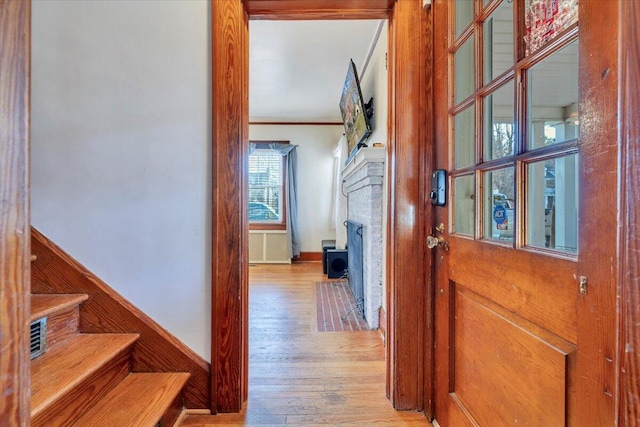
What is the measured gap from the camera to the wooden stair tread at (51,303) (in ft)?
3.76

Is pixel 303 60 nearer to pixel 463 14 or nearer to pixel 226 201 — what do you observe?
pixel 463 14

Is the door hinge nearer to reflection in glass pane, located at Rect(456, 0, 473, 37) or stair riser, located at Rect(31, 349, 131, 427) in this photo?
reflection in glass pane, located at Rect(456, 0, 473, 37)

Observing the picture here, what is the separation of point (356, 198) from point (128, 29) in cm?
237

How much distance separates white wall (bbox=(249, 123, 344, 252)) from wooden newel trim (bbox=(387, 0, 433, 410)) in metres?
3.94

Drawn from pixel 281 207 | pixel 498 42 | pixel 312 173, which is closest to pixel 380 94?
pixel 498 42

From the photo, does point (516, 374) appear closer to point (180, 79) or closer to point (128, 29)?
point (180, 79)

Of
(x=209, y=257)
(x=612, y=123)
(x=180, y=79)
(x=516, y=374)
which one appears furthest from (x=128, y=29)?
(x=516, y=374)

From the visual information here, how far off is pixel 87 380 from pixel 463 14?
199cm

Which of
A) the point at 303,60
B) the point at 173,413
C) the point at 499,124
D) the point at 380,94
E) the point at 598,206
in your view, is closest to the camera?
the point at 598,206

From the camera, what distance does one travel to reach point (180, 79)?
1.42 m

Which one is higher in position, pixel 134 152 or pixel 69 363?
pixel 134 152

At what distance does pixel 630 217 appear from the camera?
1.82 ft

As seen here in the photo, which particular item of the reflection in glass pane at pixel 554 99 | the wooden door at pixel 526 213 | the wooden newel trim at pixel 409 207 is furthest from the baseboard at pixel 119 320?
the reflection in glass pane at pixel 554 99

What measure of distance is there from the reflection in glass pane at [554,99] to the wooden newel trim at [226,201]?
113 centimetres
